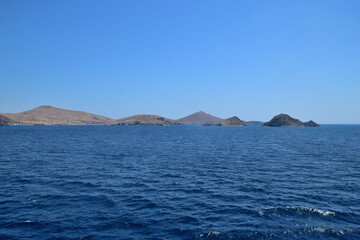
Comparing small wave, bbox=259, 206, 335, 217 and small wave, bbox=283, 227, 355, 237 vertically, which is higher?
small wave, bbox=259, 206, 335, 217

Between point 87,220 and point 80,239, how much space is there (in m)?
4.40

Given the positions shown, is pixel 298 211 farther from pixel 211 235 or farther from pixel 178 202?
pixel 178 202

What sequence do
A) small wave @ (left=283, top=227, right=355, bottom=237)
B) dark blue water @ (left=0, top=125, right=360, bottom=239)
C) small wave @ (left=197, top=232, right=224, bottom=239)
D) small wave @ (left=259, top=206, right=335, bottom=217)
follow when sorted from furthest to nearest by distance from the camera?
small wave @ (left=259, top=206, right=335, bottom=217) → dark blue water @ (left=0, top=125, right=360, bottom=239) → small wave @ (left=283, top=227, right=355, bottom=237) → small wave @ (left=197, top=232, right=224, bottom=239)

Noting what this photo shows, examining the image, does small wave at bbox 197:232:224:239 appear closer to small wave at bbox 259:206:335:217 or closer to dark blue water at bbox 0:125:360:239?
dark blue water at bbox 0:125:360:239

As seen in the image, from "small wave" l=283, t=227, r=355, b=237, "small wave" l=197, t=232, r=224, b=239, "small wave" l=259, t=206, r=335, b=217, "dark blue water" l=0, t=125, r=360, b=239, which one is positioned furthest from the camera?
"small wave" l=259, t=206, r=335, b=217

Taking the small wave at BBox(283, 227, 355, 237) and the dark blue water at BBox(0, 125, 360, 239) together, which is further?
the dark blue water at BBox(0, 125, 360, 239)

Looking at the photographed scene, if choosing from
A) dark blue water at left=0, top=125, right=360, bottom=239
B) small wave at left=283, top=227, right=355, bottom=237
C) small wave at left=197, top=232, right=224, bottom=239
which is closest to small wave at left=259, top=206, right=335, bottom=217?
dark blue water at left=0, top=125, right=360, bottom=239

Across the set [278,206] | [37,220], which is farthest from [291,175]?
[37,220]

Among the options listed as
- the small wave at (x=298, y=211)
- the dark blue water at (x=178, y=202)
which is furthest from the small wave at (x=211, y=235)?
the small wave at (x=298, y=211)

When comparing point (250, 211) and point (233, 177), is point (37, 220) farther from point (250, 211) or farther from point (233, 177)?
point (233, 177)

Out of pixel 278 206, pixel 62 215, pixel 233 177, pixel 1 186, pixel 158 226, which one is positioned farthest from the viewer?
pixel 233 177

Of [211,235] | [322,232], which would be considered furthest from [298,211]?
[211,235]

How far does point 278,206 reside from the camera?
94.5 ft

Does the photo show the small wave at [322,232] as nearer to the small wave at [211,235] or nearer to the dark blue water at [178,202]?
the dark blue water at [178,202]
